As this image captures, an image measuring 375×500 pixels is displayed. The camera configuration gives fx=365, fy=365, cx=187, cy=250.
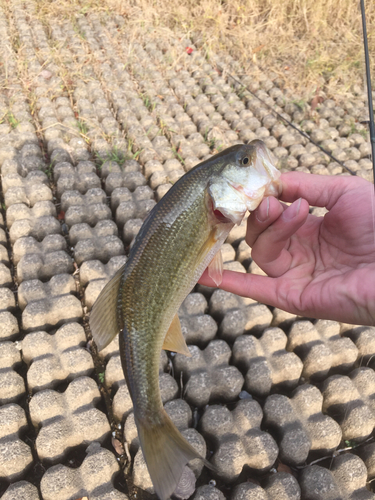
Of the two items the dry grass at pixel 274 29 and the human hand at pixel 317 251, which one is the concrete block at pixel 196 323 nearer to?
the human hand at pixel 317 251

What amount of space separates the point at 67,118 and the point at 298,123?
2.97m

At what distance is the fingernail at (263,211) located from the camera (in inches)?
73.0

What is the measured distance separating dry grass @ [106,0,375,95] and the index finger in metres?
3.85

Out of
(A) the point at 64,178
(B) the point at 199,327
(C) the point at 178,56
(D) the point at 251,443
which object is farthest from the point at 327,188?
(C) the point at 178,56

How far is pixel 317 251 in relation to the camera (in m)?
2.35

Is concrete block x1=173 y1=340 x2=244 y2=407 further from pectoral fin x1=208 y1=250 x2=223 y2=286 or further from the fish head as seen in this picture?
the fish head

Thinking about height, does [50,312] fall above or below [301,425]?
above

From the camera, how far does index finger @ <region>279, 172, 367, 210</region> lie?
2.16m

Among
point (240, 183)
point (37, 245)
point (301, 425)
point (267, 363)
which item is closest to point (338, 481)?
point (301, 425)

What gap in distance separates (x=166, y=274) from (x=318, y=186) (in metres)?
1.11

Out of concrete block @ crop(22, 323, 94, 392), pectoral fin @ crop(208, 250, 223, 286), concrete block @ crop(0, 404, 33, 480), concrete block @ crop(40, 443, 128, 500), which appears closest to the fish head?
pectoral fin @ crop(208, 250, 223, 286)

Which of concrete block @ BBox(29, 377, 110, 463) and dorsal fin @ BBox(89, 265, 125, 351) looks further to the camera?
concrete block @ BBox(29, 377, 110, 463)

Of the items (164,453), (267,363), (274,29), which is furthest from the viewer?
(274,29)

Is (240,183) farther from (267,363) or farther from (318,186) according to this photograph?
(267,363)
